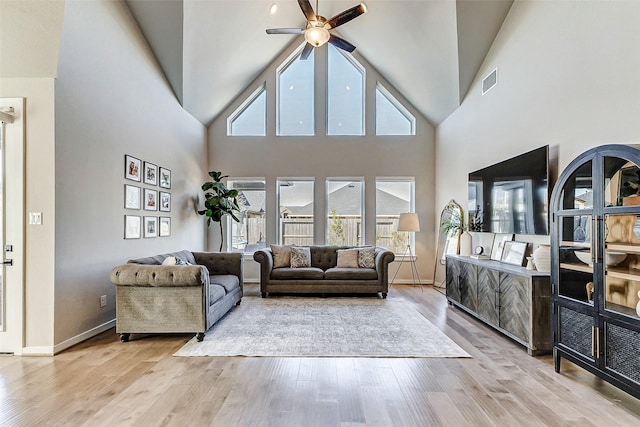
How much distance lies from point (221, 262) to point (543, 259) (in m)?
4.19

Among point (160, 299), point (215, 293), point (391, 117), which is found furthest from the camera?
point (391, 117)

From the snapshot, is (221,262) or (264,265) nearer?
(221,262)

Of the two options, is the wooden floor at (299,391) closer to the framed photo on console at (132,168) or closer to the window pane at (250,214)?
the framed photo on console at (132,168)

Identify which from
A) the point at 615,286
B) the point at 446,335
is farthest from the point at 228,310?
the point at 615,286

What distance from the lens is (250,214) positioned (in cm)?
745

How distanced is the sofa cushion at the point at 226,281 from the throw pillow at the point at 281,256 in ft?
3.24

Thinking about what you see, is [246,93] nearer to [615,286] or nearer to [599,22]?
[599,22]

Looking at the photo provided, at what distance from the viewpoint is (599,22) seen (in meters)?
3.02

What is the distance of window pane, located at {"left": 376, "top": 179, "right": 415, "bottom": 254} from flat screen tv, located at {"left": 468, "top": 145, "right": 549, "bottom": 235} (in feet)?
6.91

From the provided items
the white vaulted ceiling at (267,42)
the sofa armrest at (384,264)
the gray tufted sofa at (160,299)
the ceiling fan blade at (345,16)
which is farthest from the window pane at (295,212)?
the gray tufted sofa at (160,299)

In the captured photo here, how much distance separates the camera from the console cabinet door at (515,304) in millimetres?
3338

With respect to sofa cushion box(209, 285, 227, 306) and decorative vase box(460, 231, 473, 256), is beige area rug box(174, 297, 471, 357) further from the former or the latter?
decorative vase box(460, 231, 473, 256)

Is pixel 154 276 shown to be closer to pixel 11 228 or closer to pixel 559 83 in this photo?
pixel 11 228

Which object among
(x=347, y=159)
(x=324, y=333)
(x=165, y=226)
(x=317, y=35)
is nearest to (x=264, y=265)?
(x=165, y=226)
